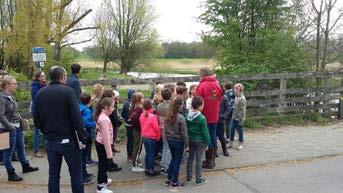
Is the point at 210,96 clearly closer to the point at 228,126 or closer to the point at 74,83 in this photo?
the point at 228,126

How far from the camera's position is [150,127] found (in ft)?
22.2

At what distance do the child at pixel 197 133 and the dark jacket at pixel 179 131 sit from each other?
26 centimetres

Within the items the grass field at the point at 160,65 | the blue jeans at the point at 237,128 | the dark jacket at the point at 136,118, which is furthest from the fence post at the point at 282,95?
the grass field at the point at 160,65

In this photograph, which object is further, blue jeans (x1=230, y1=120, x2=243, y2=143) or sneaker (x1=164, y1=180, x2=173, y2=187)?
blue jeans (x1=230, y1=120, x2=243, y2=143)

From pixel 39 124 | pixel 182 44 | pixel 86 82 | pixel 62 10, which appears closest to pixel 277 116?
pixel 86 82

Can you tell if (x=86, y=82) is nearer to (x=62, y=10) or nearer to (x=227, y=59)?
(x=227, y=59)

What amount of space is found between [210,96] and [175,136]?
1252 mm

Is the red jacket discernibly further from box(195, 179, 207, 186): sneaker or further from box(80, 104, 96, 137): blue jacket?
box(80, 104, 96, 137): blue jacket

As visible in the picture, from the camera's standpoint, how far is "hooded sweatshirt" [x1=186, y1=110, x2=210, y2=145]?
634cm

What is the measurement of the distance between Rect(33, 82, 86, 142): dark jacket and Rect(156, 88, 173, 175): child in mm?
2000

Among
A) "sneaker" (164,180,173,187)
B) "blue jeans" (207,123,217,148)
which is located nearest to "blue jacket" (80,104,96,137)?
"sneaker" (164,180,173,187)

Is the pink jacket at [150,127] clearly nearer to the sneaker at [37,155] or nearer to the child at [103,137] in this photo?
the child at [103,137]

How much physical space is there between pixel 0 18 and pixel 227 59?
18.8 meters

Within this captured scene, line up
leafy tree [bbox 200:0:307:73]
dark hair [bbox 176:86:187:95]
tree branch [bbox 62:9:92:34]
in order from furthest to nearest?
tree branch [bbox 62:9:92:34], leafy tree [bbox 200:0:307:73], dark hair [bbox 176:86:187:95]
